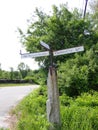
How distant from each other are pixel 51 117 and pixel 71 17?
1145 cm

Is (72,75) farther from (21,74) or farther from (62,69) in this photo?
(21,74)

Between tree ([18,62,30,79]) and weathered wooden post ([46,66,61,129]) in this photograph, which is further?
tree ([18,62,30,79])

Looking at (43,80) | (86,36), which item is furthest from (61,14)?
(43,80)

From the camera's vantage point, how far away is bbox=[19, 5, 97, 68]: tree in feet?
60.1

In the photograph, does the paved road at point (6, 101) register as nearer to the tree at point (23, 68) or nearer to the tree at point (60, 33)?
the tree at point (60, 33)

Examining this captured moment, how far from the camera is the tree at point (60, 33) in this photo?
60.1 feet

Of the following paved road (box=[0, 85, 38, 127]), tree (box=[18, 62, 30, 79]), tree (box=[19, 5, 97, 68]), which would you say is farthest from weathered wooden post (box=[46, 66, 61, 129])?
tree (box=[18, 62, 30, 79])

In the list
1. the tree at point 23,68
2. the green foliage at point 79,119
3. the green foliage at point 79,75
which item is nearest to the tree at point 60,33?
the green foliage at point 79,75

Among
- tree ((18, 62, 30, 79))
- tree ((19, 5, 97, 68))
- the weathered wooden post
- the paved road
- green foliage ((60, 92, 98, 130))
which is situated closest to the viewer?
green foliage ((60, 92, 98, 130))

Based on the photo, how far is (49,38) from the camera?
18.2 metres

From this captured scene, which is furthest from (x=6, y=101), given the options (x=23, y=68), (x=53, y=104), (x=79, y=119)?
(x=23, y=68)

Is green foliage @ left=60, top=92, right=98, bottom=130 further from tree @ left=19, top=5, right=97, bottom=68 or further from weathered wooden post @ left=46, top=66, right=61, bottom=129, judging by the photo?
tree @ left=19, top=5, right=97, bottom=68

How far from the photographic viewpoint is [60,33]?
61.2 feet

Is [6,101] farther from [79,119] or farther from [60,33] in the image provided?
[79,119]
